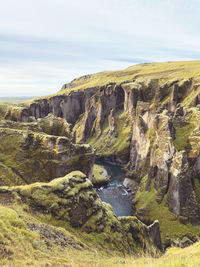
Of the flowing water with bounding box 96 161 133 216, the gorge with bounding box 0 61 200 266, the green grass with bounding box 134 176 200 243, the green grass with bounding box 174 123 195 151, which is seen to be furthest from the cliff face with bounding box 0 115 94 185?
the green grass with bounding box 174 123 195 151

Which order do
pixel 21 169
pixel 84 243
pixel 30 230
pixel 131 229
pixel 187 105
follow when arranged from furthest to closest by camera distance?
1. pixel 187 105
2. pixel 21 169
3. pixel 131 229
4. pixel 84 243
5. pixel 30 230

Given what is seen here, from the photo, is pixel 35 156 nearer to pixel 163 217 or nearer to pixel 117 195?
pixel 163 217

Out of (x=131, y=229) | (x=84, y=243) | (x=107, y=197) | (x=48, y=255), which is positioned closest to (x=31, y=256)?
(x=48, y=255)

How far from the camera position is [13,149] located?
197 feet

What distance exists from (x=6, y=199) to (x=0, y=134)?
43.9m

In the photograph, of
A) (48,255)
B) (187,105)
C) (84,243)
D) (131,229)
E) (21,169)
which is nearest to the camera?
(48,255)

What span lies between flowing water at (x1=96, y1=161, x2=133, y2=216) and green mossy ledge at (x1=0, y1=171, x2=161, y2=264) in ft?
171

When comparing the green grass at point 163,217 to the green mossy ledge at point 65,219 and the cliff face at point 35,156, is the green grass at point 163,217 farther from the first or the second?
the green mossy ledge at point 65,219

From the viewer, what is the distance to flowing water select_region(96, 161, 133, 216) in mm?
83312

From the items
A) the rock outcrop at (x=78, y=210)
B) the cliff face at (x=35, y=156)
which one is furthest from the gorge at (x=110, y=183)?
the rock outcrop at (x=78, y=210)

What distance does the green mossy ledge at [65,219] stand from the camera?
61.3ft

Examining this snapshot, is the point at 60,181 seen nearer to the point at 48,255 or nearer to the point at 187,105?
the point at 48,255

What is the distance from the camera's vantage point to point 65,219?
25297 millimetres

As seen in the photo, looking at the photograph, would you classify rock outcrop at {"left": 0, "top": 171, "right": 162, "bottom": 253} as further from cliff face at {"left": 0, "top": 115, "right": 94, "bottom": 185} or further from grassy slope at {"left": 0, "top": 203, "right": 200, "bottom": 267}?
cliff face at {"left": 0, "top": 115, "right": 94, "bottom": 185}
